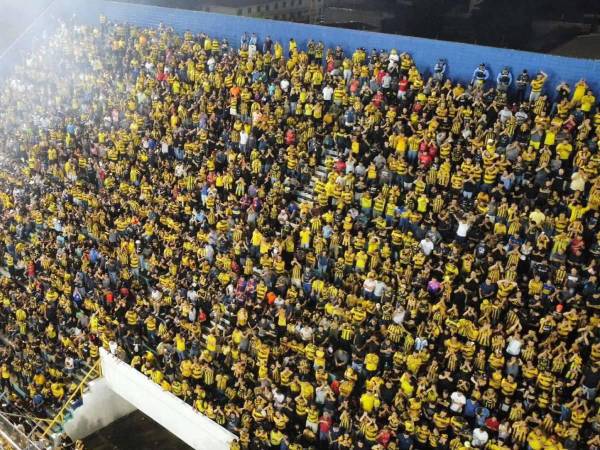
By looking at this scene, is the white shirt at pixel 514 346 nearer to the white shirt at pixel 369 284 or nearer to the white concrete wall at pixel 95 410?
the white shirt at pixel 369 284

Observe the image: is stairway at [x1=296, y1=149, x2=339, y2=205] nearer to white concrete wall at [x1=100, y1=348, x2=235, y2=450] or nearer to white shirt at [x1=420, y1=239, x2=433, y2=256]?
white shirt at [x1=420, y1=239, x2=433, y2=256]

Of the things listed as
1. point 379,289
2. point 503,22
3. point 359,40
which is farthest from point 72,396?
point 503,22

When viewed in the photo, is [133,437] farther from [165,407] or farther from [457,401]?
[457,401]

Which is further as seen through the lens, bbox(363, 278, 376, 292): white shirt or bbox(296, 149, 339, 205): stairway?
bbox(296, 149, 339, 205): stairway

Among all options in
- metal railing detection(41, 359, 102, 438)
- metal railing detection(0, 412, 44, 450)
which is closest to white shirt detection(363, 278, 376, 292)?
metal railing detection(41, 359, 102, 438)

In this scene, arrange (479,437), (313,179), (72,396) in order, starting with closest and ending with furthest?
1. (479,437)
2. (72,396)
3. (313,179)
